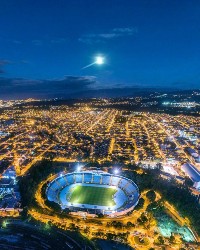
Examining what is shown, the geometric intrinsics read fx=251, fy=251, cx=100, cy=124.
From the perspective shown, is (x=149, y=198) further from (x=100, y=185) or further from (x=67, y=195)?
(x=67, y=195)

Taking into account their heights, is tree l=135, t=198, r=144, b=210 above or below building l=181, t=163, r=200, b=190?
below

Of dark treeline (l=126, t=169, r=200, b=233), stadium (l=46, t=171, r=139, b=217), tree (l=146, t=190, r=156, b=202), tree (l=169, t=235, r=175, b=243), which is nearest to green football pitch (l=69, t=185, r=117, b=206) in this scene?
stadium (l=46, t=171, r=139, b=217)

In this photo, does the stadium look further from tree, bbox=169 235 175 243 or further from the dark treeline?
tree, bbox=169 235 175 243

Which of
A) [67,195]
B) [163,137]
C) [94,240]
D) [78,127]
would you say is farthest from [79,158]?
[78,127]

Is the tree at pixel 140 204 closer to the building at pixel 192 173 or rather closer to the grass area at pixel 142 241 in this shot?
the grass area at pixel 142 241

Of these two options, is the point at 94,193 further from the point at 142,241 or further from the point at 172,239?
the point at 172,239

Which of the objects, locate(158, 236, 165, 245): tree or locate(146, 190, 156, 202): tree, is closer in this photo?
locate(158, 236, 165, 245): tree

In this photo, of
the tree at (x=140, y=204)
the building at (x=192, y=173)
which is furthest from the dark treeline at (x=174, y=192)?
the tree at (x=140, y=204)

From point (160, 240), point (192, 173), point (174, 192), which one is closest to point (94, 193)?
point (174, 192)
